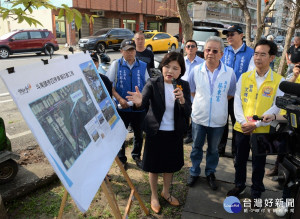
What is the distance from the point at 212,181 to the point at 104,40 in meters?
15.0

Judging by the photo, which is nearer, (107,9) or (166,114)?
(166,114)

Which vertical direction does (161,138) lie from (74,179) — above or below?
below

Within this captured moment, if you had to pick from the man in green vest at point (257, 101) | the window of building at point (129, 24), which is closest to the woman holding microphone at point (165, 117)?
the man in green vest at point (257, 101)

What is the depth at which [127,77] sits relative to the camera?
3.31m

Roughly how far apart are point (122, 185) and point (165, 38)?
15.7 metres

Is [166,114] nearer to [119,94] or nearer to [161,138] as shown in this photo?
[161,138]

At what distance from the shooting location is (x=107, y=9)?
895 inches

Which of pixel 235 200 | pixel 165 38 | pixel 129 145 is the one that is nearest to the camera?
pixel 235 200

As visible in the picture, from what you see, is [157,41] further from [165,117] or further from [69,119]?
[69,119]

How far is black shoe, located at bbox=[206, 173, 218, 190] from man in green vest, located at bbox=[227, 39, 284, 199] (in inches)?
18.6

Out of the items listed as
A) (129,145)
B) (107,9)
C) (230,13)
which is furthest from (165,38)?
(230,13)

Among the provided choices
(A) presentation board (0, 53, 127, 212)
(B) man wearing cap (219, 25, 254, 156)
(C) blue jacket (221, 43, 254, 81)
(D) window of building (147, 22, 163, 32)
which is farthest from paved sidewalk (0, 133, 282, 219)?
(D) window of building (147, 22, 163, 32)

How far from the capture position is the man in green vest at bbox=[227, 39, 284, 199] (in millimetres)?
2529

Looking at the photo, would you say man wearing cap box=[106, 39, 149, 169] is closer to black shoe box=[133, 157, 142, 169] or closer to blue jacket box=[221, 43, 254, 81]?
black shoe box=[133, 157, 142, 169]
